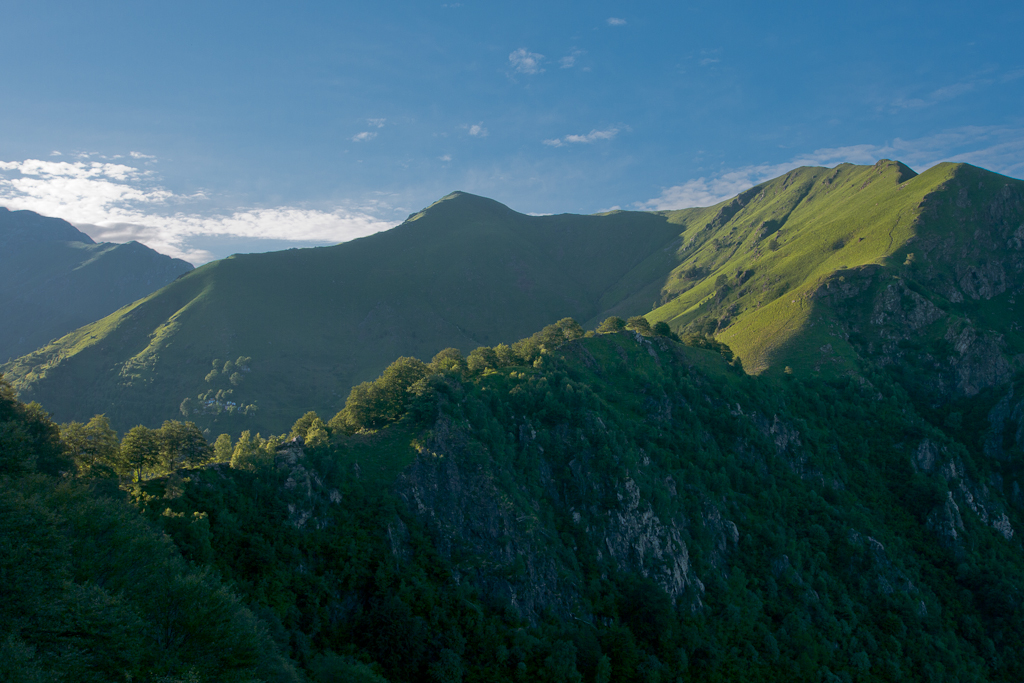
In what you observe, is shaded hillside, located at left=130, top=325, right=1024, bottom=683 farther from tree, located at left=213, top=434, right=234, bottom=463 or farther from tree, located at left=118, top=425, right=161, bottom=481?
tree, located at left=213, top=434, right=234, bottom=463

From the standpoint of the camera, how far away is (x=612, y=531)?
6325 cm

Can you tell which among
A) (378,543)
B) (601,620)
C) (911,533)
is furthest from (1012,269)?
(378,543)

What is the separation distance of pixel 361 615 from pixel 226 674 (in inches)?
683

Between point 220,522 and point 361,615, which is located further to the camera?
point 361,615

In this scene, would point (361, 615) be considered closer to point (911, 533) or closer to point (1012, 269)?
point (911, 533)

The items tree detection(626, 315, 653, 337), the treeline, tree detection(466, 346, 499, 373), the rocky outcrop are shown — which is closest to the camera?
the treeline

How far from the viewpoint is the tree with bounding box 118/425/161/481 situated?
149 ft

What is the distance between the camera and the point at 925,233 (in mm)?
172625

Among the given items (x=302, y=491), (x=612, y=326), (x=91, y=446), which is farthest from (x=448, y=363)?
(x=91, y=446)

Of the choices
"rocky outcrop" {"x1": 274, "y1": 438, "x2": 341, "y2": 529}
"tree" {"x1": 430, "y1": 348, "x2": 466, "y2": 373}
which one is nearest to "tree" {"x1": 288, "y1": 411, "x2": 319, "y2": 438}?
"rocky outcrop" {"x1": 274, "y1": 438, "x2": 341, "y2": 529}

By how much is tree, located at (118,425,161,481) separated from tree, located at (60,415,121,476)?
89 cm

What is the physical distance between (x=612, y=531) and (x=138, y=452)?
5281 centimetres

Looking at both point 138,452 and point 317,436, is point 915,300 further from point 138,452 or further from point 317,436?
point 138,452

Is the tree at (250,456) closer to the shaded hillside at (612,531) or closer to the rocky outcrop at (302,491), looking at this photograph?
the shaded hillside at (612,531)
